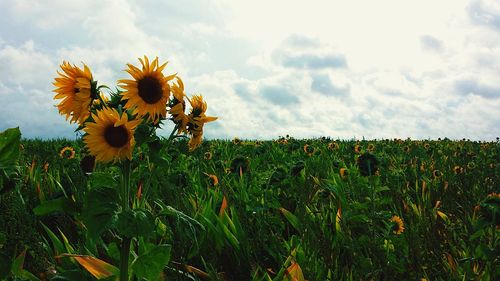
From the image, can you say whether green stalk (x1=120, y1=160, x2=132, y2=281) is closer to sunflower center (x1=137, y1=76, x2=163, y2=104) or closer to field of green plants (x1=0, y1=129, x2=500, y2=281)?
field of green plants (x1=0, y1=129, x2=500, y2=281)

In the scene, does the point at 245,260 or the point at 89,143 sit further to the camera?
the point at 245,260

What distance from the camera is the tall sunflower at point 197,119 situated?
7.33 feet

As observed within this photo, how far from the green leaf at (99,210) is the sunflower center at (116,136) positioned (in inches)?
7.3

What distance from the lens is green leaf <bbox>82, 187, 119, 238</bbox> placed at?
65.4 inches

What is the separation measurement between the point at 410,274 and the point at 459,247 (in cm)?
77

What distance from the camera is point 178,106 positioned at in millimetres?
2057

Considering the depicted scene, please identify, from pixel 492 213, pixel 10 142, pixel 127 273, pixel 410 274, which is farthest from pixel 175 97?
pixel 492 213

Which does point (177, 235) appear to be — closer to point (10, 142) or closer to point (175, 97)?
point (175, 97)

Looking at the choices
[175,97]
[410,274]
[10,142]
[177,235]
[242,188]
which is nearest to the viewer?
[10,142]

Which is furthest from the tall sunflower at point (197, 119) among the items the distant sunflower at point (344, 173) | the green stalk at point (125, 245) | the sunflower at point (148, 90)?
the distant sunflower at point (344, 173)

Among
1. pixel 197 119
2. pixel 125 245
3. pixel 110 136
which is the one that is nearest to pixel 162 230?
pixel 197 119

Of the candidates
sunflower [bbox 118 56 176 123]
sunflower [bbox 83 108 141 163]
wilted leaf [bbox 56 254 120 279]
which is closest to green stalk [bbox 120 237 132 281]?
wilted leaf [bbox 56 254 120 279]

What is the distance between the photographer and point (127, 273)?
1.83m

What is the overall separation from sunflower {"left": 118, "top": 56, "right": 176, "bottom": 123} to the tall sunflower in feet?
0.76
